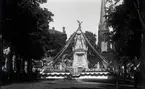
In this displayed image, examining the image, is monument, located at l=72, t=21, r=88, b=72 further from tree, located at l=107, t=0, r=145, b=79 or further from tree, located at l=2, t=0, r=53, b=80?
tree, located at l=107, t=0, r=145, b=79

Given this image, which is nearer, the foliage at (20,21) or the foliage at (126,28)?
the foliage at (20,21)

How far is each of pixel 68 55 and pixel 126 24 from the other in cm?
4196

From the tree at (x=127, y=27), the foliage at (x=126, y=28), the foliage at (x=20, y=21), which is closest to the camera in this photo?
the tree at (x=127, y=27)

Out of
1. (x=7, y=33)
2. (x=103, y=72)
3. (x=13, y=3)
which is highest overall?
(x=13, y=3)

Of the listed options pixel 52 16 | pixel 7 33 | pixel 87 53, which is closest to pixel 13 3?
pixel 7 33

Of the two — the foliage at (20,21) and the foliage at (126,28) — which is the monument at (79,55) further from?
the foliage at (126,28)

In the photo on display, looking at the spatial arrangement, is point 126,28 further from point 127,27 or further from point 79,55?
point 79,55

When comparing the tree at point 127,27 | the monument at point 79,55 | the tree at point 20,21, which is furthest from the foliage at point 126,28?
the monument at point 79,55

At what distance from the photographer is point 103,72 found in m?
69.9

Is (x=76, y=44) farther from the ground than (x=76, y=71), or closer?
farther from the ground

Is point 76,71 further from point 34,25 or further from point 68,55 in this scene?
point 34,25

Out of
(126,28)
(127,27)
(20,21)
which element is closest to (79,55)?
(20,21)

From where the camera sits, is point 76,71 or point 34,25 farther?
point 76,71

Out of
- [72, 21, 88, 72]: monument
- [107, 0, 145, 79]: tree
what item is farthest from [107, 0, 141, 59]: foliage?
[72, 21, 88, 72]: monument
